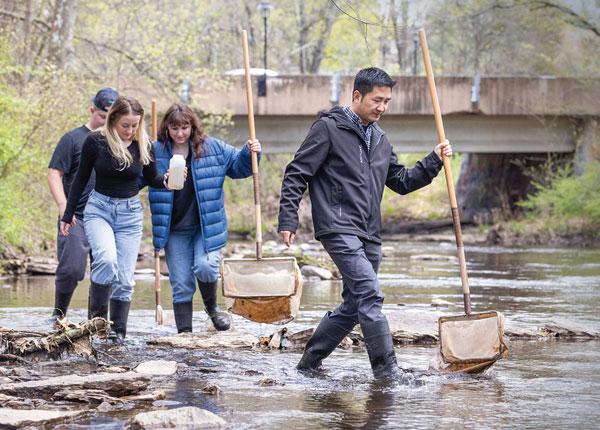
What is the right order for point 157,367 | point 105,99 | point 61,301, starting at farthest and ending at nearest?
point 61,301
point 105,99
point 157,367

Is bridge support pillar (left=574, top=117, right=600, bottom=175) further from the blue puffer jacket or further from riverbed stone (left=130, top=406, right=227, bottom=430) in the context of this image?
riverbed stone (left=130, top=406, right=227, bottom=430)

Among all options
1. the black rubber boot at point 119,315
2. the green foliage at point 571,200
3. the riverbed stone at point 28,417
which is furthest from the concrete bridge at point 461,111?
the riverbed stone at point 28,417

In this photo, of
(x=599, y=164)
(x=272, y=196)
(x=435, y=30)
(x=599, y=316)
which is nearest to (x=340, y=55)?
(x=435, y=30)

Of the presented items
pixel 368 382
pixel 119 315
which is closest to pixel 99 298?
pixel 119 315

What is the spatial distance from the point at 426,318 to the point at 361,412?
14.9 feet

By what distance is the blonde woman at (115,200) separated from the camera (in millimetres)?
9547

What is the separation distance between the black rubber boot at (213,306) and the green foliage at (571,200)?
24023 millimetres

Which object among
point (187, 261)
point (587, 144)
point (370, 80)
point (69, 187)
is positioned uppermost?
point (587, 144)

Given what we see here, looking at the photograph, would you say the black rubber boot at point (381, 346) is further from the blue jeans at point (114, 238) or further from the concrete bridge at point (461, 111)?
the concrete bridge at point (461, 111)

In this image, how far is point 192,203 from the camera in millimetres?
10062

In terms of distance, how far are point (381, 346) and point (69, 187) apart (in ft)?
12.5

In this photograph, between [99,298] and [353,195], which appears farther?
[99,298]

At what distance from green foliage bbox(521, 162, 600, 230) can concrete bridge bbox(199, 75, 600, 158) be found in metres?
1.65

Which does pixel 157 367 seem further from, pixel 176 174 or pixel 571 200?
pixel 571 200
